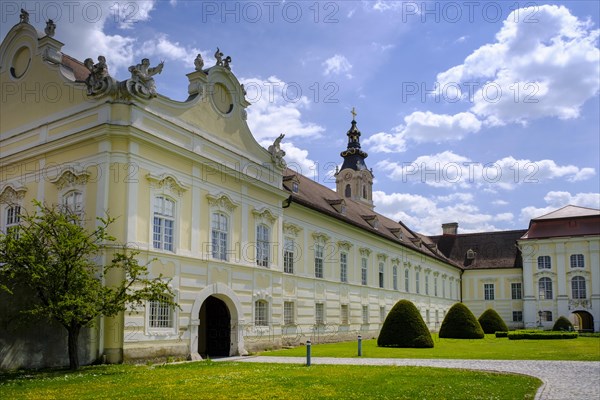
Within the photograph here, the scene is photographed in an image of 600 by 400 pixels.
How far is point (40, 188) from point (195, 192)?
5070 millimetres

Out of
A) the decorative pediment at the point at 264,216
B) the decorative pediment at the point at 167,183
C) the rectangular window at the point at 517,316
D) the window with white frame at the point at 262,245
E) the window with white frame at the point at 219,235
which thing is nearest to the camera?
the decorative pediment at the point at 167,183

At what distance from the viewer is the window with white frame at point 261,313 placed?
24053mm

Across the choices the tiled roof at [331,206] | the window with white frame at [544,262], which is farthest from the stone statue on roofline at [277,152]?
the window with white frame at [544,262]

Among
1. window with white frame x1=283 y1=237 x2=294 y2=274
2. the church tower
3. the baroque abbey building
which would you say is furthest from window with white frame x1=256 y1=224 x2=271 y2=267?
the church tower

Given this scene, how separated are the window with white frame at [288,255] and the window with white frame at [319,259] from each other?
9.11 ft

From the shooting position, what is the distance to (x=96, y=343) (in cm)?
1684

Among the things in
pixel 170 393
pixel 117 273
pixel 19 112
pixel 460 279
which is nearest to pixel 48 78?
pixel 19 112

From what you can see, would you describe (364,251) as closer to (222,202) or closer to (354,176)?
(222,202)

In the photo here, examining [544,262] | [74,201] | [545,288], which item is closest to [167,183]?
[74,201]

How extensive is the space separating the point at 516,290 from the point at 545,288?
378 centimetres

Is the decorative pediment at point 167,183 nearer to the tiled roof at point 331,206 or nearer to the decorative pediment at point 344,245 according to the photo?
the tiled roof at point 331,206

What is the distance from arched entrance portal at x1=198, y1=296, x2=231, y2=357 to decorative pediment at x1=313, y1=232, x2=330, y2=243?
8.99m

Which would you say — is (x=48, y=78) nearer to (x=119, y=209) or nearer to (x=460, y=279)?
(x=119, y=209)

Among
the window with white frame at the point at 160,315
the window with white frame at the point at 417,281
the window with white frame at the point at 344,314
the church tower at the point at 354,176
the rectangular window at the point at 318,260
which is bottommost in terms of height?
the window with white frame at the point at 344,314
